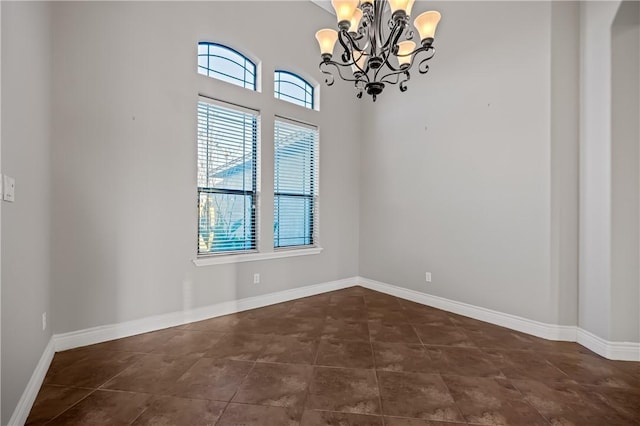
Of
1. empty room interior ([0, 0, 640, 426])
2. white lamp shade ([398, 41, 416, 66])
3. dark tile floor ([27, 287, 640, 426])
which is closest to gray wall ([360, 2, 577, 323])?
empty room interior ([0, 0, 640, 426])

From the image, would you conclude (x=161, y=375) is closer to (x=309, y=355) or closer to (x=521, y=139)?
(x=309, y=355)

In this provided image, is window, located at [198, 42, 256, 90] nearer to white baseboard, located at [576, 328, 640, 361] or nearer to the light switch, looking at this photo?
the light switch

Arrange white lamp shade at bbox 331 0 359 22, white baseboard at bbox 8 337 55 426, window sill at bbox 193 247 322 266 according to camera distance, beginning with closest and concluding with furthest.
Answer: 1. white baseboard at bbox 8 337 55 426
2. white lamp shade at bbox 331 0 359 22
3. window sill at bbox 193 247 322 266

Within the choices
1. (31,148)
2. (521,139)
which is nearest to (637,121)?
(521,139)

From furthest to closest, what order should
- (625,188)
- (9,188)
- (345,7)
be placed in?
(625,188), (345,7), (9,188)

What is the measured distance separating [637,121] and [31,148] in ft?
15.5

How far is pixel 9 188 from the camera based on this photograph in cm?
152

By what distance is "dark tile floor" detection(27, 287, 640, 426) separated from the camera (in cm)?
171

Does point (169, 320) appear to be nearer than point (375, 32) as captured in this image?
No

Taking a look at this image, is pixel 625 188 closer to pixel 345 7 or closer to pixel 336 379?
pixel 345 7

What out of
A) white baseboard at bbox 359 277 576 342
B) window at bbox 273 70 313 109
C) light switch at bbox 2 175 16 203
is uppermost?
window at bbox 273 70 313 109

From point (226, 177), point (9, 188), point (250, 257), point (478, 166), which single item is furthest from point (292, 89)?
point (9, 188)

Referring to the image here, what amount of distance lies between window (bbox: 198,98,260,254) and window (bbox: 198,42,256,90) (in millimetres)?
393

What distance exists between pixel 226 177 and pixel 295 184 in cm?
104
